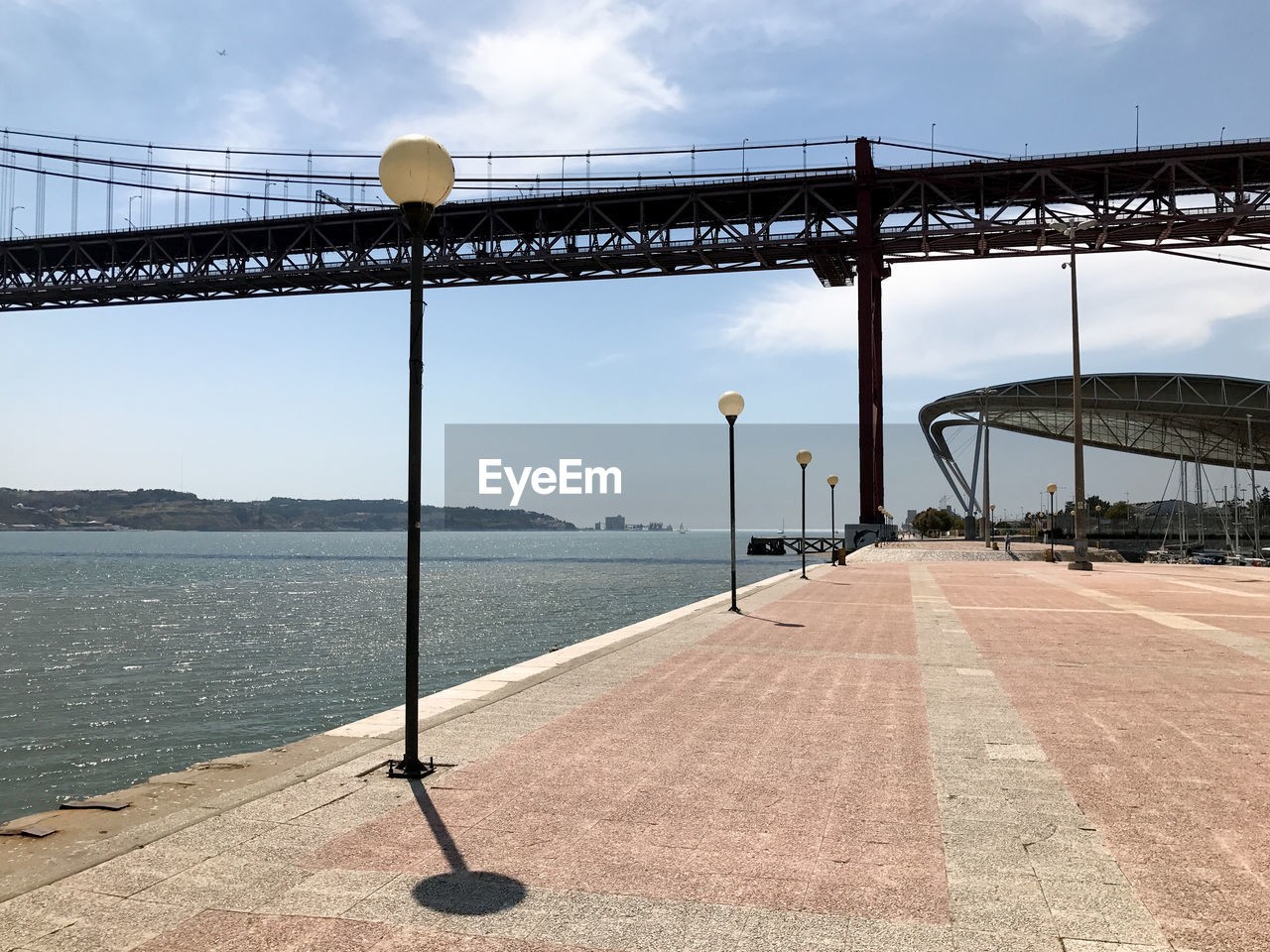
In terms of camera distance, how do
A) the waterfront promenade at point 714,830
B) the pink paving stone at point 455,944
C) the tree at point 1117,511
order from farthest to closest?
the tree at point 1117,511 < the waterfront promenade at point 714,830 < the pink paving stone at point 455,944

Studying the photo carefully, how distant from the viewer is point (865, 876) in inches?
169

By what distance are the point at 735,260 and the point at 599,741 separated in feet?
202

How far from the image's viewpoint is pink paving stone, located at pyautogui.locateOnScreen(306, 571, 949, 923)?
4.27m

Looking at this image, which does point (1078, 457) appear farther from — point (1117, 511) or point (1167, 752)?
point (1117, 511)

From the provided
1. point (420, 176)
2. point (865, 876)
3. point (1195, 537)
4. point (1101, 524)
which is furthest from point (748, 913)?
point (1101, 524)

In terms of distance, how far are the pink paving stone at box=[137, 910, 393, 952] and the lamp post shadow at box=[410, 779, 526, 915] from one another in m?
0.30

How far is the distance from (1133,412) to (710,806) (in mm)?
81084

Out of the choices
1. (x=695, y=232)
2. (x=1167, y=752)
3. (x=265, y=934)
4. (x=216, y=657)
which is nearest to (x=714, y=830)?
(x=265, y=934)

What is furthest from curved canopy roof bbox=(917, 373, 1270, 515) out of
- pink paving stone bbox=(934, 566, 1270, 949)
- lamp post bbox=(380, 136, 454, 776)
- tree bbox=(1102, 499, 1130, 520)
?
lamp post bbox=(380, 136, 454, 776)

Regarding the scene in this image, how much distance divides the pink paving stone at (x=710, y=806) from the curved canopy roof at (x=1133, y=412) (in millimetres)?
64662

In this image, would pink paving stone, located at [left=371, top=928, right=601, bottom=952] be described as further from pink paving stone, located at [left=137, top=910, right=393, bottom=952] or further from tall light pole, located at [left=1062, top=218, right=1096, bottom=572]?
tall light pole, located at [left=1062, top=218, right=1096, bottom=572]

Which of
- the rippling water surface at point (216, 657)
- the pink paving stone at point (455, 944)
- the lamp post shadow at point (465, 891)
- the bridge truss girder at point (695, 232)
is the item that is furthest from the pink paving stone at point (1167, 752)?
the bridge truss girder at point (695, 232)

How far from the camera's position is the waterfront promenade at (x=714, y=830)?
3807 mm

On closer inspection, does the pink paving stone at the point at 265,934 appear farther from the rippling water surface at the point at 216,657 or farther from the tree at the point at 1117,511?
the tree at the point at 1117,511
